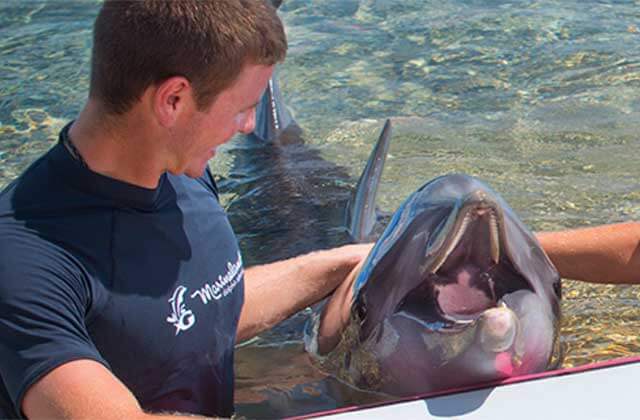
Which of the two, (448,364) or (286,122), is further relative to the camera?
(286,122)

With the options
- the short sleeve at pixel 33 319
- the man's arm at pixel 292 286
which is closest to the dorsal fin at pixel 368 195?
the man's arm at pixel 292 286

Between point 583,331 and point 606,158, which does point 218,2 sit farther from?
point 606,158

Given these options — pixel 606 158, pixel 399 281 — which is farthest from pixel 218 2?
pixel 606 158

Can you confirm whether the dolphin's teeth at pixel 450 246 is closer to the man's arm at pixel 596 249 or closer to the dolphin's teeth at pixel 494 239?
the dolphin's teeth at pixel 494 239

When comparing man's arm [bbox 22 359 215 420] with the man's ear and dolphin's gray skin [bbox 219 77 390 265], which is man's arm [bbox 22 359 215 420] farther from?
dolphin's gray skin [bbox 219 77 390 265]

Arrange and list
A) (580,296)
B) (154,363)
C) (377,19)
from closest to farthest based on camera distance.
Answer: (154,363), (580,296), (377,19)

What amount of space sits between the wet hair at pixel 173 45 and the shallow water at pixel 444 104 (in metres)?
0.98

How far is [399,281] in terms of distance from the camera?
2.53 metres

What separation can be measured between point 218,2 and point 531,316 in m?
1.00

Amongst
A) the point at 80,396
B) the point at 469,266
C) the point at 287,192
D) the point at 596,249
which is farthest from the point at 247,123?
the point at 287,192

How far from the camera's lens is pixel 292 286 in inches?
127

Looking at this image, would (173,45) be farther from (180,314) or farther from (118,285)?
(180,314)

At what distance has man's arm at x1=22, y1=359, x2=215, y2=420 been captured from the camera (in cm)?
210

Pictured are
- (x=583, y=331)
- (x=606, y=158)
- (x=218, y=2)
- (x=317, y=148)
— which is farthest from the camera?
(x=317, y=148)
